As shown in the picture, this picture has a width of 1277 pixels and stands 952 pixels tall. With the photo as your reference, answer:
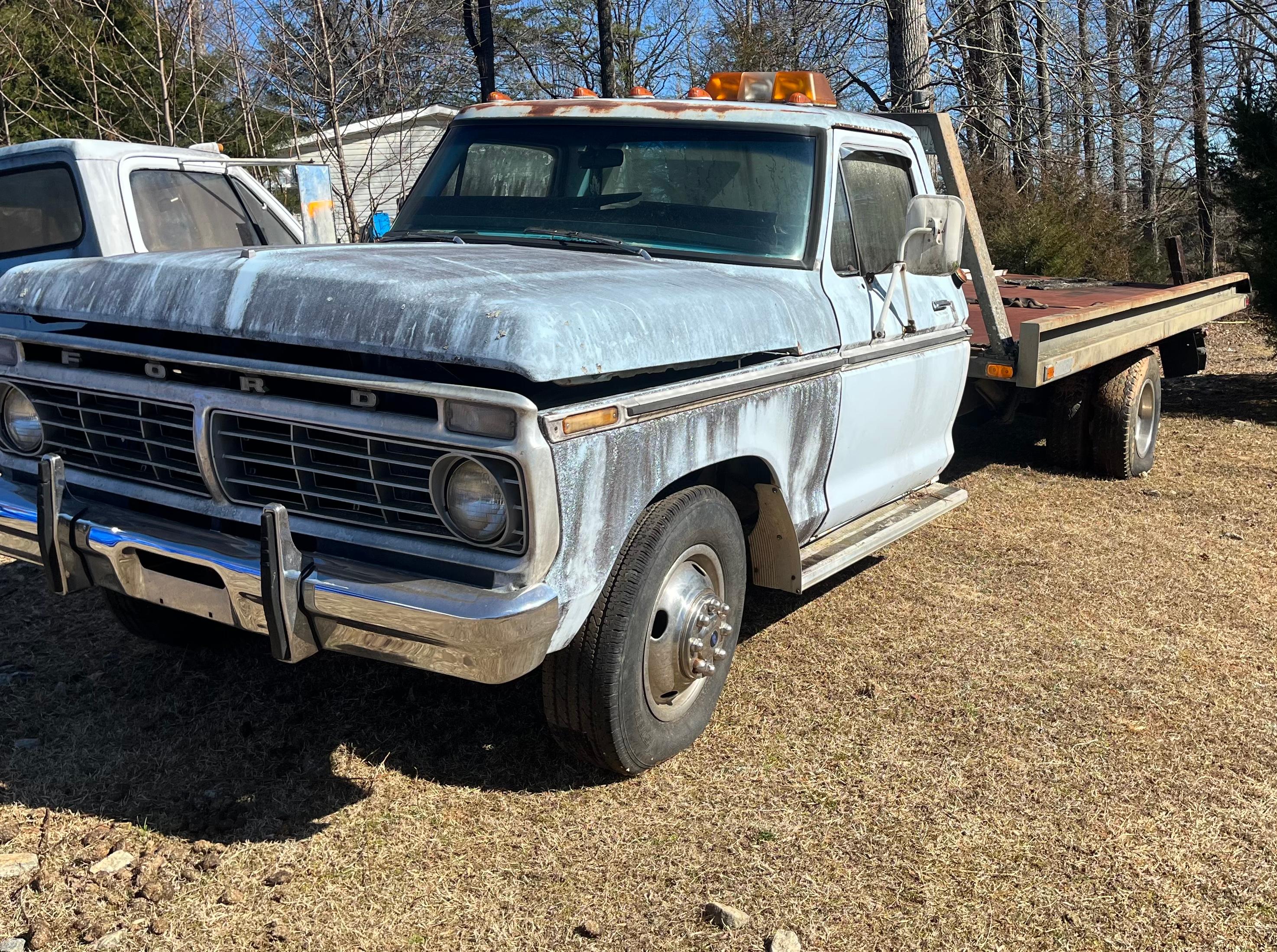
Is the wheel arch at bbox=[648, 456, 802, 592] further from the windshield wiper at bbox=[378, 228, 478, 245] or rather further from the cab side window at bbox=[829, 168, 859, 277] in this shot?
the windshield wiper at bbox=[378, 228, 478, 245]

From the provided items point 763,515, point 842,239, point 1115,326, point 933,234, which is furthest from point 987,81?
point 763,515

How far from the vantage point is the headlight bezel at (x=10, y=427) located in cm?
366

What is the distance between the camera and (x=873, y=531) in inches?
182

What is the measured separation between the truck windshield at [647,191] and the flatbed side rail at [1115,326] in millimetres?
2164

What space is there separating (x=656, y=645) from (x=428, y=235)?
1.93m

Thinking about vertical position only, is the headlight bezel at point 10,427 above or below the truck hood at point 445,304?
below

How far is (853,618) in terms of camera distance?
5.03m

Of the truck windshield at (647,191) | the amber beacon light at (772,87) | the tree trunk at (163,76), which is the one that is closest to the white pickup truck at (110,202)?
the truck windshield at (647,191)

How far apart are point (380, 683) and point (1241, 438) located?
7.45 m

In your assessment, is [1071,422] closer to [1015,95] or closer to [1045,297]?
[1045,297]

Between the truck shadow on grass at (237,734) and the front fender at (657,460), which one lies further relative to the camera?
the truck shadow on grass at (237,734)

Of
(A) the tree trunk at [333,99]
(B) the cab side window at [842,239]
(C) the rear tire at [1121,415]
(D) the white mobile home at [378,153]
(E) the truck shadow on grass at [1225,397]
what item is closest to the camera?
(B) the cab side window at [842,239]

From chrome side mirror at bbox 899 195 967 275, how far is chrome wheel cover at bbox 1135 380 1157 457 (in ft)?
12.5

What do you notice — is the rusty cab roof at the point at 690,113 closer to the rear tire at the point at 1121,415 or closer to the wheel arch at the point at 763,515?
the wheel arch at the point at 763,515
